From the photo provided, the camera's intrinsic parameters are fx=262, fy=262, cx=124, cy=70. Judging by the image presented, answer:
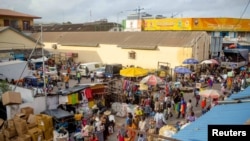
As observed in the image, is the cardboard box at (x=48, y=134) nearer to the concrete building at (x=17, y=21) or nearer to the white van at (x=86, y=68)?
the white van at (x=86, y=68)

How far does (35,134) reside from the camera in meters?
12.1

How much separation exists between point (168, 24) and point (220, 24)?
24.8 feet

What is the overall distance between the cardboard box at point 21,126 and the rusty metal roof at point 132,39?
19.1 meters

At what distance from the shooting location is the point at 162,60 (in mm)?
28906

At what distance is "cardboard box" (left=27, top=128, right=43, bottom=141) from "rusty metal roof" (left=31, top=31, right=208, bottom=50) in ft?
61.6

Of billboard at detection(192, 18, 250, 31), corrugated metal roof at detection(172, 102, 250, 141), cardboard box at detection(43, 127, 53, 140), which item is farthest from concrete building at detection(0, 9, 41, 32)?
corrugated metal roof at detection(172, 102, 250, 141)

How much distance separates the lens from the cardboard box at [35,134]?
39.5ft

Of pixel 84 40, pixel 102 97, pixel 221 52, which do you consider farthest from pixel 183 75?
pixel 84 40

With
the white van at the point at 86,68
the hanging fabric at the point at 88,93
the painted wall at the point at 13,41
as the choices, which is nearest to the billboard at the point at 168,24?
the white van at the point at 86,68

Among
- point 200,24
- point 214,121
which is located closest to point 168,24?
point 200,24

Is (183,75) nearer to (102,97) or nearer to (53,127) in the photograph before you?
(102,97)

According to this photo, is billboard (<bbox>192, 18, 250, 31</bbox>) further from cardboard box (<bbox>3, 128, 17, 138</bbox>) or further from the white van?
cardboard box (<bbox>3, 128, 17, 138</bbox>)

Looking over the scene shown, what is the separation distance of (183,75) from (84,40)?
18.2 meters

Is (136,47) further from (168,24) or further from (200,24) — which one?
(200,24)
